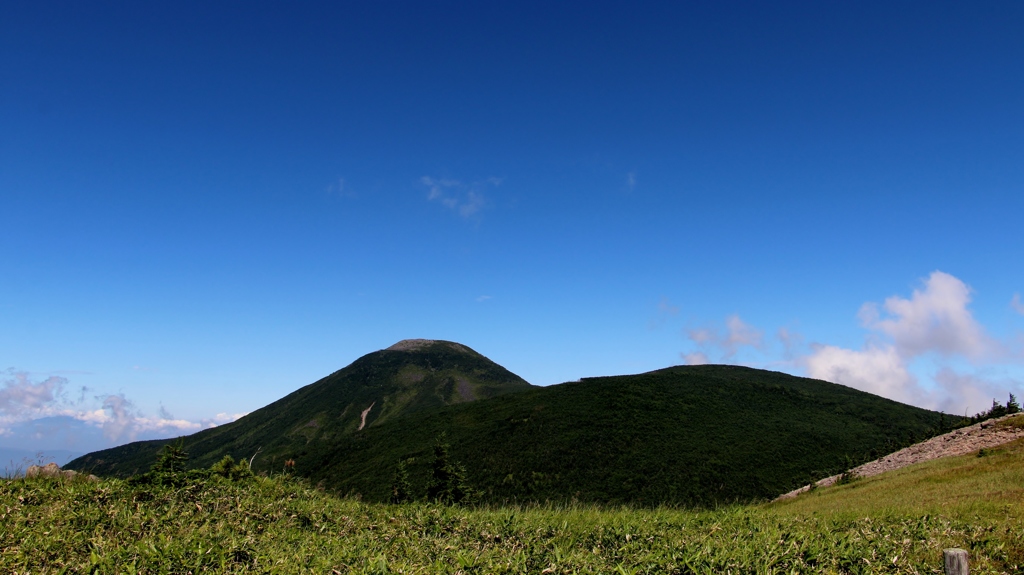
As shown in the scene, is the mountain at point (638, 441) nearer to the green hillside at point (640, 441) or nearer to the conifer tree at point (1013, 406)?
the green hillside at point (640, 441)

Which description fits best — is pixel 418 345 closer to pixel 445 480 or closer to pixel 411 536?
pixel 445 480

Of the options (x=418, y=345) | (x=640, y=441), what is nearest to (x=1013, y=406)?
(x=640, y=441)

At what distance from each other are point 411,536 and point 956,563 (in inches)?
314

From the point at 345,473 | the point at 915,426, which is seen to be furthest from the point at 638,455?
the point at 915,426

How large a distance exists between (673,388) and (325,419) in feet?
312

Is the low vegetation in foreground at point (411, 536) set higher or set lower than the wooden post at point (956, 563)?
lower

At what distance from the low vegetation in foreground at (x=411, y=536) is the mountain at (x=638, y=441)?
29303 mm

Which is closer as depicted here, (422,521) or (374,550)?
(374,550)

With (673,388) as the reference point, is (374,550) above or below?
below

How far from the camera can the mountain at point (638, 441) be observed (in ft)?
182

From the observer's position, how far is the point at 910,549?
8117 mm

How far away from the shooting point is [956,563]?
6398 mm

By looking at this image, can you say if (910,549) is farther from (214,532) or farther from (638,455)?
(638,455)

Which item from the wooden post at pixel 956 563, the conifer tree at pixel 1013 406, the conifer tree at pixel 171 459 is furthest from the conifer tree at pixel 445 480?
the conifer tree at pixel 1013 406
